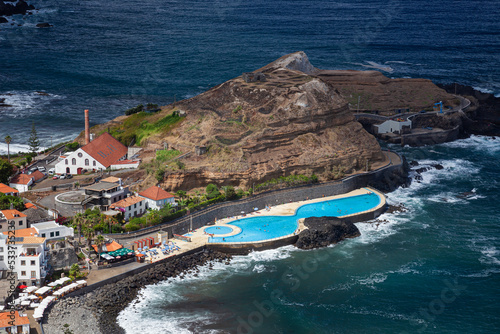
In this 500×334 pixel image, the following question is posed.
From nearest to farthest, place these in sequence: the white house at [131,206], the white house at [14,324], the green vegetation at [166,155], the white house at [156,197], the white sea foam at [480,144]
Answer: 1. the white house at [14,324]
2. the white house at [131,206]
3. the white house at [156,197]
4. the green vegetation at [166,155]
5. the white sea foam at [480,144]

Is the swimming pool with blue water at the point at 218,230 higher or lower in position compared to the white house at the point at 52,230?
lower

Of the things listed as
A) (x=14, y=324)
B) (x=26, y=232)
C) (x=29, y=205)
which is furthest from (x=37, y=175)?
(x=14, y=324)

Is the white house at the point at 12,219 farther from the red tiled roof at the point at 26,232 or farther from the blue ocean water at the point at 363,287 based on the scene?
the blue ocean water at the point at 363,287

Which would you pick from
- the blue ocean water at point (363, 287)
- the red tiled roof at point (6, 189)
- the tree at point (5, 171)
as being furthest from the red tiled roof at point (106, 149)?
the blue ocean water at point (363, 287)

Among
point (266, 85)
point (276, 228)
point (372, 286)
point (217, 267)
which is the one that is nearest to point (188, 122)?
point (266, 85)

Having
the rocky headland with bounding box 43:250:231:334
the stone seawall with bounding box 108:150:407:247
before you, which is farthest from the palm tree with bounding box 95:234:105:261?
the rocky headland with bounding box 43:250:231:334

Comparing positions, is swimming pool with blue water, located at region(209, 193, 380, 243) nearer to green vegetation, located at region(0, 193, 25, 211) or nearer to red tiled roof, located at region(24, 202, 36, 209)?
red tiled roof, located at region(24, 202, 36, 209)
